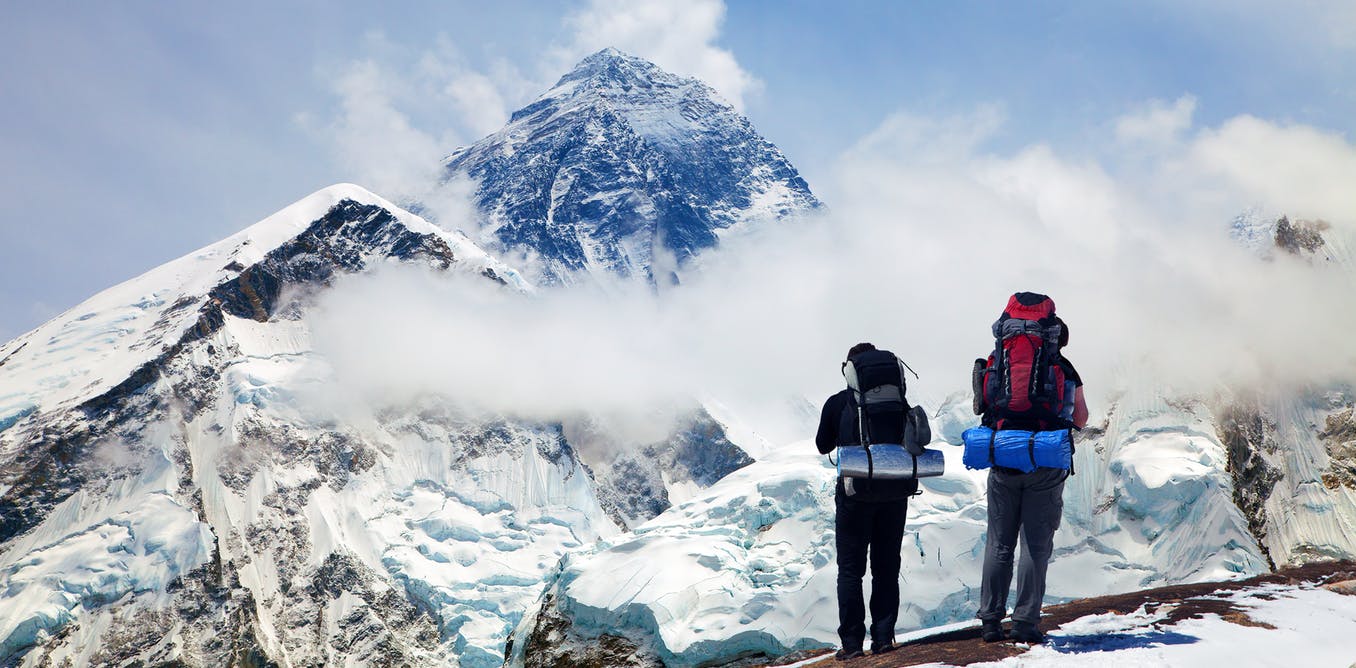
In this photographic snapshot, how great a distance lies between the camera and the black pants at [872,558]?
12.0 meters

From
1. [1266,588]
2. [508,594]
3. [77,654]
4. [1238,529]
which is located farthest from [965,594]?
[77,654]

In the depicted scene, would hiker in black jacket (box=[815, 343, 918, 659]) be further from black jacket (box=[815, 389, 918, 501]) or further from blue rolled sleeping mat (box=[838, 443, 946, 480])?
blue rolled sleeping mat (box=[838, 443, 946, 480])

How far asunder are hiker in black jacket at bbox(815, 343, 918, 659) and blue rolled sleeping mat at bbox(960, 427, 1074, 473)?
1089 millimetres

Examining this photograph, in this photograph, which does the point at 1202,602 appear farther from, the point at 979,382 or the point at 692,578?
the point at 692,578

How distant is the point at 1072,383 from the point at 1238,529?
63.4 meters

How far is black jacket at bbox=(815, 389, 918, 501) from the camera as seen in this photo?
38.6ft

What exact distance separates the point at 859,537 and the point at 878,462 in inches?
44.7

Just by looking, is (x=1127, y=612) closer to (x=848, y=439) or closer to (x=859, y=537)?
(x=859, y=537)

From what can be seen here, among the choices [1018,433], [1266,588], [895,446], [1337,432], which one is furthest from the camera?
[1337,432]

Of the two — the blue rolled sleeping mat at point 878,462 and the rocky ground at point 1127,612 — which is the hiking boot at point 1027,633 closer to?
the rocky ground at point 1127,612

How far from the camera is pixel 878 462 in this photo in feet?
38.1

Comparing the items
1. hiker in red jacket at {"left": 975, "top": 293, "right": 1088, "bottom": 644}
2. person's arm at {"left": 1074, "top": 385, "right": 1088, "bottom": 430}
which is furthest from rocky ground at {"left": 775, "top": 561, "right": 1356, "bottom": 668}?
person's arm at {"left": 1074, "top": 385, "right": 1088, "bottom": 430}

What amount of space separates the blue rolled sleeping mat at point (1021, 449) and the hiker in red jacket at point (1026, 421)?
20 centimetres

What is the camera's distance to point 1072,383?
11.0 m
